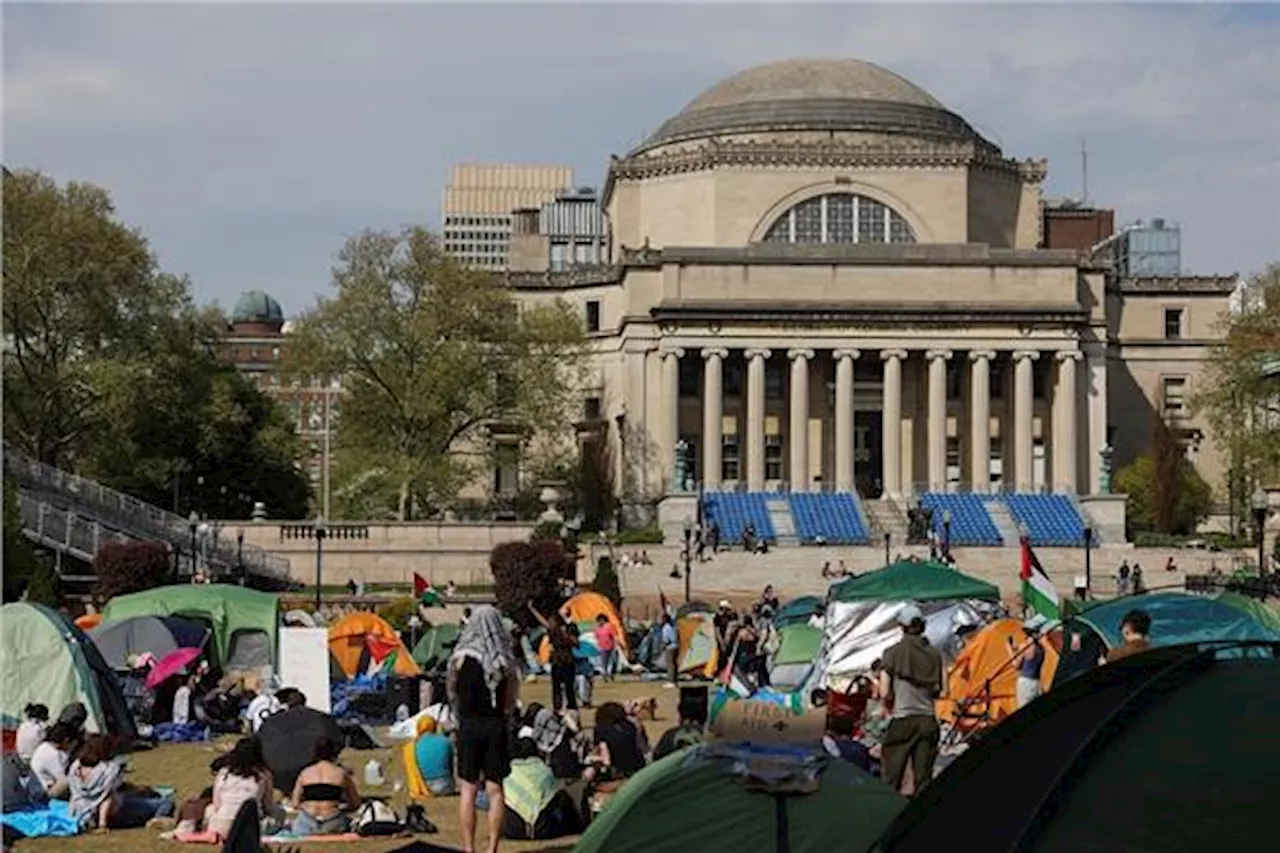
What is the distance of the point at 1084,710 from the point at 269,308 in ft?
531

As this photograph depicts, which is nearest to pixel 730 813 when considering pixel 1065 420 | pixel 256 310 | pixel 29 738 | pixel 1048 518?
pixel 29 738

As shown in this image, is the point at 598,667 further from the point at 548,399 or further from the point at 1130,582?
the point at 548,399

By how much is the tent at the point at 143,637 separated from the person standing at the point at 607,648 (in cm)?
1025

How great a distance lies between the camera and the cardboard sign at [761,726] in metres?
15.3

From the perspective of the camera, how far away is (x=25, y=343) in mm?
65000

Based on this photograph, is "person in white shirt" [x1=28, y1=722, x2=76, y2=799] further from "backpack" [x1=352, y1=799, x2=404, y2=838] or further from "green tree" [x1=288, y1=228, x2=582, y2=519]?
"green tree" [x1=288, y1=228, x2=582, y2=519]

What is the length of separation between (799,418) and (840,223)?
11022 mm

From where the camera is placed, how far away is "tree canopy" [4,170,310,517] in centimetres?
6319

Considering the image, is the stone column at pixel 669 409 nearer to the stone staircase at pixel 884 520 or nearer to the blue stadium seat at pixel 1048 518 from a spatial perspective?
the stone staircase at pixel 884 520

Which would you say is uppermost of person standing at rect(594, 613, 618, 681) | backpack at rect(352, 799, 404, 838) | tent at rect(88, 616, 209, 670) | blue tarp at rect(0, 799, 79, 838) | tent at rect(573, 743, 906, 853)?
tent at rect(573, 743, 906, 853)

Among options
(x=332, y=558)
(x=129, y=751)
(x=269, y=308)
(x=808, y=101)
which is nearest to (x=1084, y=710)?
(x=129, y=751)

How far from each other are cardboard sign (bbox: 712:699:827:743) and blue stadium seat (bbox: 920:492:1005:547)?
2067 inches

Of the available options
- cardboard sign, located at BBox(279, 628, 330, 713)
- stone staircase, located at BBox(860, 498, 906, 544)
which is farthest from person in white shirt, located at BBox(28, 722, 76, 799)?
stone staircase, located at BBox(860, 498, 906, 544)

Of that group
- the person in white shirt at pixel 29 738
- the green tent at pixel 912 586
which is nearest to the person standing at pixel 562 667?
the green tent at pixel 912 586
